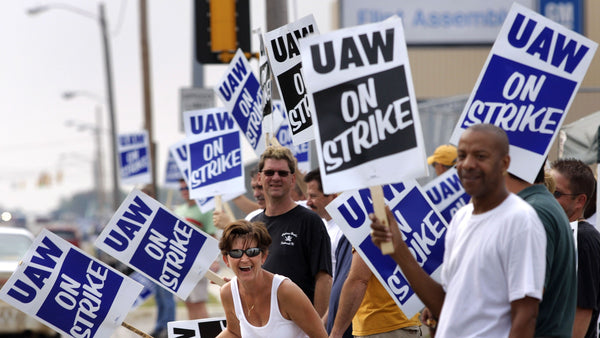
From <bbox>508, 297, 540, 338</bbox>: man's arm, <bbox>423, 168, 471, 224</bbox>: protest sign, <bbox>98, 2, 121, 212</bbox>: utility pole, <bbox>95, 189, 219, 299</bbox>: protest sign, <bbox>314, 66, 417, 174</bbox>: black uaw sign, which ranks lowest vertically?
<bbox>98, 2, 121, 212</bbox>: utility pole

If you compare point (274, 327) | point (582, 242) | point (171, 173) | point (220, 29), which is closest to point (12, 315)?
point (220, 29)

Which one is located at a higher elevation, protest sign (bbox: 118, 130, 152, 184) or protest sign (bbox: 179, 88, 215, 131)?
protest sign (bbox: 179, 88, 215, 131)

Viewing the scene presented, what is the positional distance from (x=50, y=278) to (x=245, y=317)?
5.86 ft

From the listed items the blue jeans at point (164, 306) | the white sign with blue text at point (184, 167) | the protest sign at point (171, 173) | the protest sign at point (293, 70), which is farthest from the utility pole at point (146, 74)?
the protest sign at point (293, 70)

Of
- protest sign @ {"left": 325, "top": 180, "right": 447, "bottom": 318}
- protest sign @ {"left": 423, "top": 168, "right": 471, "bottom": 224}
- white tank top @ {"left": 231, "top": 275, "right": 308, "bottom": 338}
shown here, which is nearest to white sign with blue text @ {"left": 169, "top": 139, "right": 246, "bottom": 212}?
protest sign @ {"left": 423, "top": 168, "right": 471, "bottom": 224}

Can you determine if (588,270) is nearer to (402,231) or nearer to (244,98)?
(402,231)

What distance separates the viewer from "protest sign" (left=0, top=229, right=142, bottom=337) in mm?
6527

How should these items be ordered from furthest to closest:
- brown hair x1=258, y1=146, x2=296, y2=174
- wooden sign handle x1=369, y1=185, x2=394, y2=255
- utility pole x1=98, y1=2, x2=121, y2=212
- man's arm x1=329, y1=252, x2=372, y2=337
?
utility pole x1=98, y1=2, x2=121, y2=212, brown hair x1=258, y1=146, x2=296, y2=174, man's arm x1=329, y1=252, x2=372, y2=337, wooden sign handle x1=369, y1=185, x2=394, y2=255

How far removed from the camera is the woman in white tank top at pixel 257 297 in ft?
17.2

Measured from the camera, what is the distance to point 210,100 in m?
18.0

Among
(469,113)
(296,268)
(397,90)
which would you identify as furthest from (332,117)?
(296,268)

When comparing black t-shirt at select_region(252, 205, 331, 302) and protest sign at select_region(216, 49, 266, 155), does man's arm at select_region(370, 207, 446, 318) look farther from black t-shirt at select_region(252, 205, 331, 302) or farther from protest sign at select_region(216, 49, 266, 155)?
protest sign at select_region(216, 49, 266, 155)

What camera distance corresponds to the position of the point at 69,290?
21.5 ft

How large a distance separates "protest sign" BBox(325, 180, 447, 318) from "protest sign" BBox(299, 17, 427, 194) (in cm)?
112
